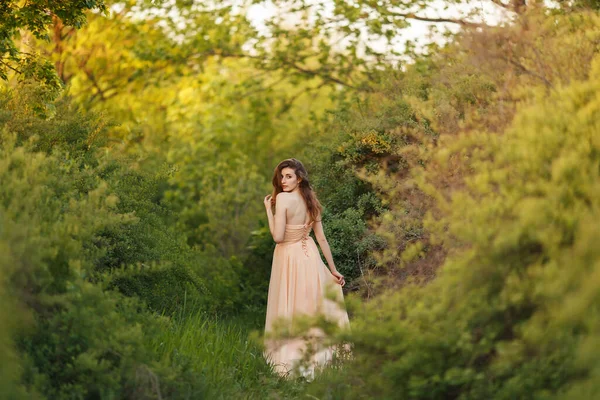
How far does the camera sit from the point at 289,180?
25.3ft

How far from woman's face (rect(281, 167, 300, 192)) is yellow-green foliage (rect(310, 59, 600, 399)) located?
289 centimetres

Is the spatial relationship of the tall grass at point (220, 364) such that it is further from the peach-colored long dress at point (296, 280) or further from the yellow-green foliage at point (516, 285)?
the yellow-green foliage at point (516, 285)

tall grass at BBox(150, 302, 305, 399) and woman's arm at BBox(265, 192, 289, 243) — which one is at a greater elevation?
woman's arm at BBox(265, 192, 289, 243)

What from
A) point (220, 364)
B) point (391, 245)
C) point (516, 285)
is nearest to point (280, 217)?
point (391, 245)

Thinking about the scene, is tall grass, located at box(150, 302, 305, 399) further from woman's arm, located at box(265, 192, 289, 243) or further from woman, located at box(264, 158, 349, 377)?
woman's arm, located at box(265, 192, 289, 243)

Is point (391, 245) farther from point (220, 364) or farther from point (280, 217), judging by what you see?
point (220, 364)

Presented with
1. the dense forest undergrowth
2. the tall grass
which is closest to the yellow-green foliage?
the dense forest undergrowth

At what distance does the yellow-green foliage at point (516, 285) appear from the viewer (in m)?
4.11

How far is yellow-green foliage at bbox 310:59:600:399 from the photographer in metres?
4.11

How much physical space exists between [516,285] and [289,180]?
373 cm

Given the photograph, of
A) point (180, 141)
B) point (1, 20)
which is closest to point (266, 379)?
point (1, 20)

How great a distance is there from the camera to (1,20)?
8438 millimetres

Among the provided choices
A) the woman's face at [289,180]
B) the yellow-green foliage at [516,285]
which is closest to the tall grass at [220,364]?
the yellow-green foliage at [516,285]

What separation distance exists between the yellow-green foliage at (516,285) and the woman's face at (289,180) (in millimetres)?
2889
